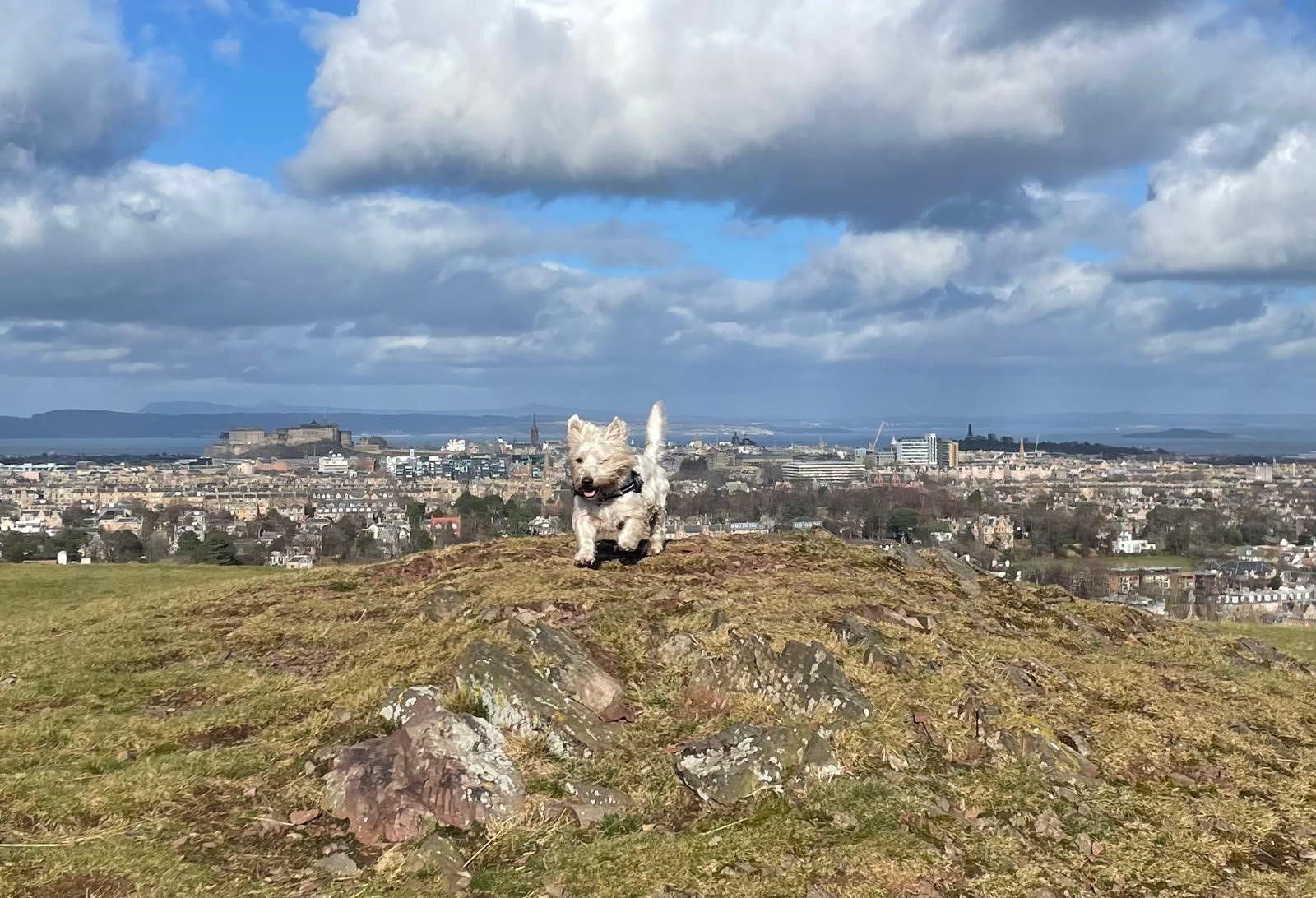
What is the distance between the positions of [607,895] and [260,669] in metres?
4.81

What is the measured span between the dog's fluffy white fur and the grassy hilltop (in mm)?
485

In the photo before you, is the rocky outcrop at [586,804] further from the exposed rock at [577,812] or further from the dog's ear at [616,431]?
the dog's ear at [616,431]

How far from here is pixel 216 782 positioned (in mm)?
5898

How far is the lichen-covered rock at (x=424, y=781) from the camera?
17.8 feet

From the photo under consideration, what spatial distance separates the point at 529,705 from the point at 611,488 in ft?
12.9

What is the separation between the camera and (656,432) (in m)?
11.5

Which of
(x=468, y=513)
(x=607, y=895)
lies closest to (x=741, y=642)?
(x=607, y=895)

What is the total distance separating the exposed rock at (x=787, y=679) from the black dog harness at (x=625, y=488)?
327cm

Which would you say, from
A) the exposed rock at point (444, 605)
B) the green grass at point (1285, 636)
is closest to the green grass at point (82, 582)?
the exposed rock at point (444, 605)

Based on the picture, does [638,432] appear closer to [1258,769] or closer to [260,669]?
[260,669]

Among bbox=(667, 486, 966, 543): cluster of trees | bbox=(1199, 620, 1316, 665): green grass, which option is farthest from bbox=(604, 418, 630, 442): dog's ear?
bbox=(667, 486, 966, 543): cluster of trees

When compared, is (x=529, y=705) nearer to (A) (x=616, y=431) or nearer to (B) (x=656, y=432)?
(A) (x=616, y=431)

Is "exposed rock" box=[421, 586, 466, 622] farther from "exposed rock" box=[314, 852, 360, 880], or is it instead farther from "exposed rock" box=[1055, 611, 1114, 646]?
"exposed rock" box=[1055, 611, 1114, 646]

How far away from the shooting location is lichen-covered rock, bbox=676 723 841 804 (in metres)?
5.70
